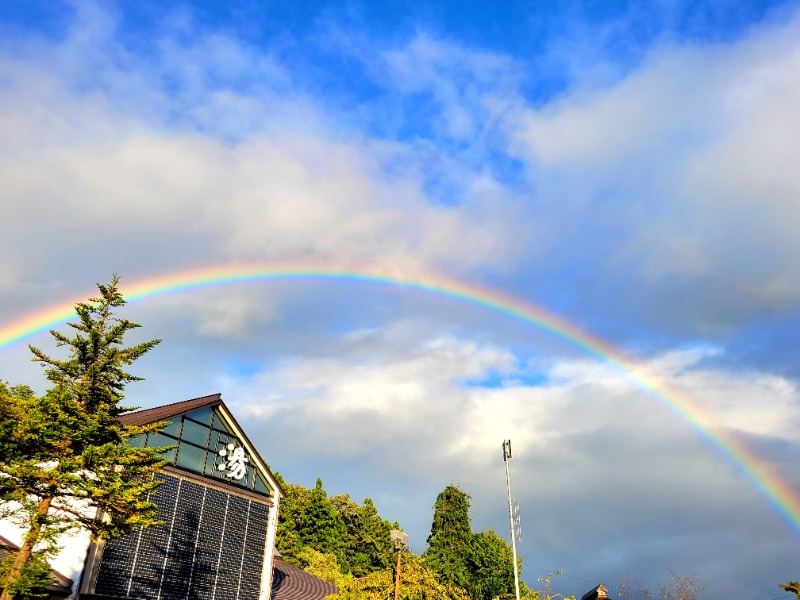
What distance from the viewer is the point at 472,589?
66312 millimetres

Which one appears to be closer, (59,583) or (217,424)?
(59,583)

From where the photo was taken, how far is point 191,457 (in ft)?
103

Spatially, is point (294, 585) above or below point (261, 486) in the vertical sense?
below

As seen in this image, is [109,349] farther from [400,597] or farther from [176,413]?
[400,597]

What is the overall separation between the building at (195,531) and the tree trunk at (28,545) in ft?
25.2

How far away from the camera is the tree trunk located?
18.0 m

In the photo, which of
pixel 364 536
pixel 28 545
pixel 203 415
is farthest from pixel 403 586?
pixel 364 536

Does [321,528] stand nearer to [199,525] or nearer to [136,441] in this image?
[199,525]

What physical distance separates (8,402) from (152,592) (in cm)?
1327

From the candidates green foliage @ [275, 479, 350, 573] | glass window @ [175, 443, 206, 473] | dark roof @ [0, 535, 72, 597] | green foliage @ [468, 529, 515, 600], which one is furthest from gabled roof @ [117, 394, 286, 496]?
green foliage @ [275, 479, 350, 573]

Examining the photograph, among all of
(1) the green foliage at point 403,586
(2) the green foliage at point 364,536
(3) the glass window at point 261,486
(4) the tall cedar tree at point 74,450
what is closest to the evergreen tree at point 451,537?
(2) the green foliage at point 364,536

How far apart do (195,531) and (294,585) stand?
14.8m

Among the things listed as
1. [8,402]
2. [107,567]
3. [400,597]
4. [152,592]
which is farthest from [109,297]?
[400,597]

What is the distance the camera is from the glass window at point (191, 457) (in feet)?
101
